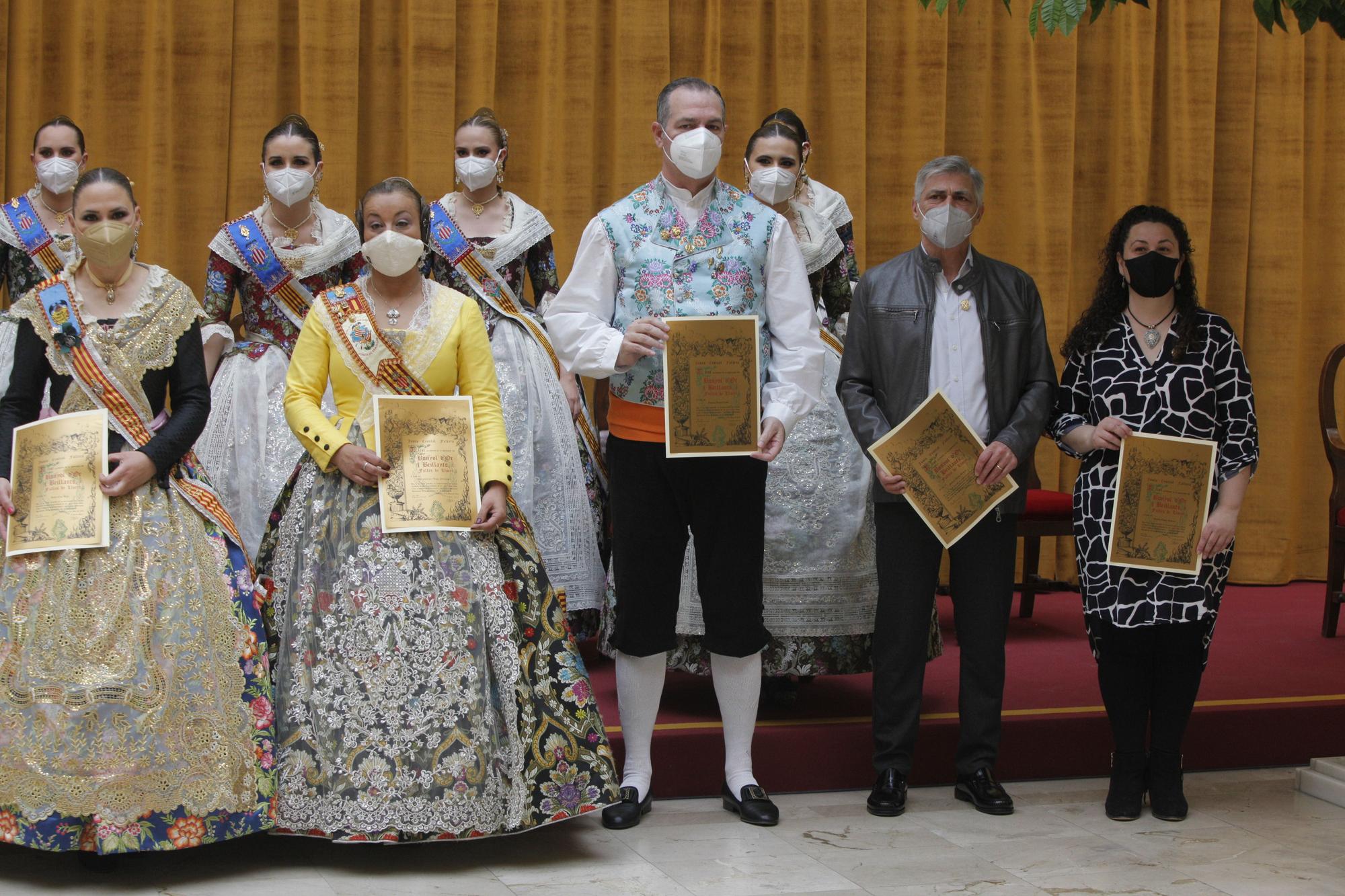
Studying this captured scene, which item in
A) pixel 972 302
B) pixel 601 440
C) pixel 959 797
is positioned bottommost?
pixel 959 797

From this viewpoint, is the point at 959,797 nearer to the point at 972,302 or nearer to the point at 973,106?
the point at 972,302

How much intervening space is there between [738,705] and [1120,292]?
1.27 m

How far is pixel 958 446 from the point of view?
327 centimetres

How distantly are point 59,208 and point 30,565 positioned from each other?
170cm

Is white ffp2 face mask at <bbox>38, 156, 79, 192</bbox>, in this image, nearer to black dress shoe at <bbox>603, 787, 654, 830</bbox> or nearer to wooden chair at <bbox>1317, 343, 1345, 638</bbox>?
black dress shoe at <bbox>603, 787, 654, 830</bbox>

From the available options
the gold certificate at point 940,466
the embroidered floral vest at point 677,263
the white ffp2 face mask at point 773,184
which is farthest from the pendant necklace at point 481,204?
the gold certificate at point 940,466

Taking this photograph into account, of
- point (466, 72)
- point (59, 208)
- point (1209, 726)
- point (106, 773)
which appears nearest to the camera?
point (106, 773)

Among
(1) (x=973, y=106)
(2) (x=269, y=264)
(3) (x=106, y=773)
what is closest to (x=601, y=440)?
(2) (x=269, y=264)

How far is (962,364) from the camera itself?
3.36m

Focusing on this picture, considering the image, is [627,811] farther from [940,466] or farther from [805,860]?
[940,466]

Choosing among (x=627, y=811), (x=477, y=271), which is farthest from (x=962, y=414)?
(x=477, y=271)

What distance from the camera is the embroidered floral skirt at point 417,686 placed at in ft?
9.29

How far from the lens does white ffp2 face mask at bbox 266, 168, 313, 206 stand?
12.6ft

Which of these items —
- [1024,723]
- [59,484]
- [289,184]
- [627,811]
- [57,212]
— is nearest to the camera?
[59,484]
